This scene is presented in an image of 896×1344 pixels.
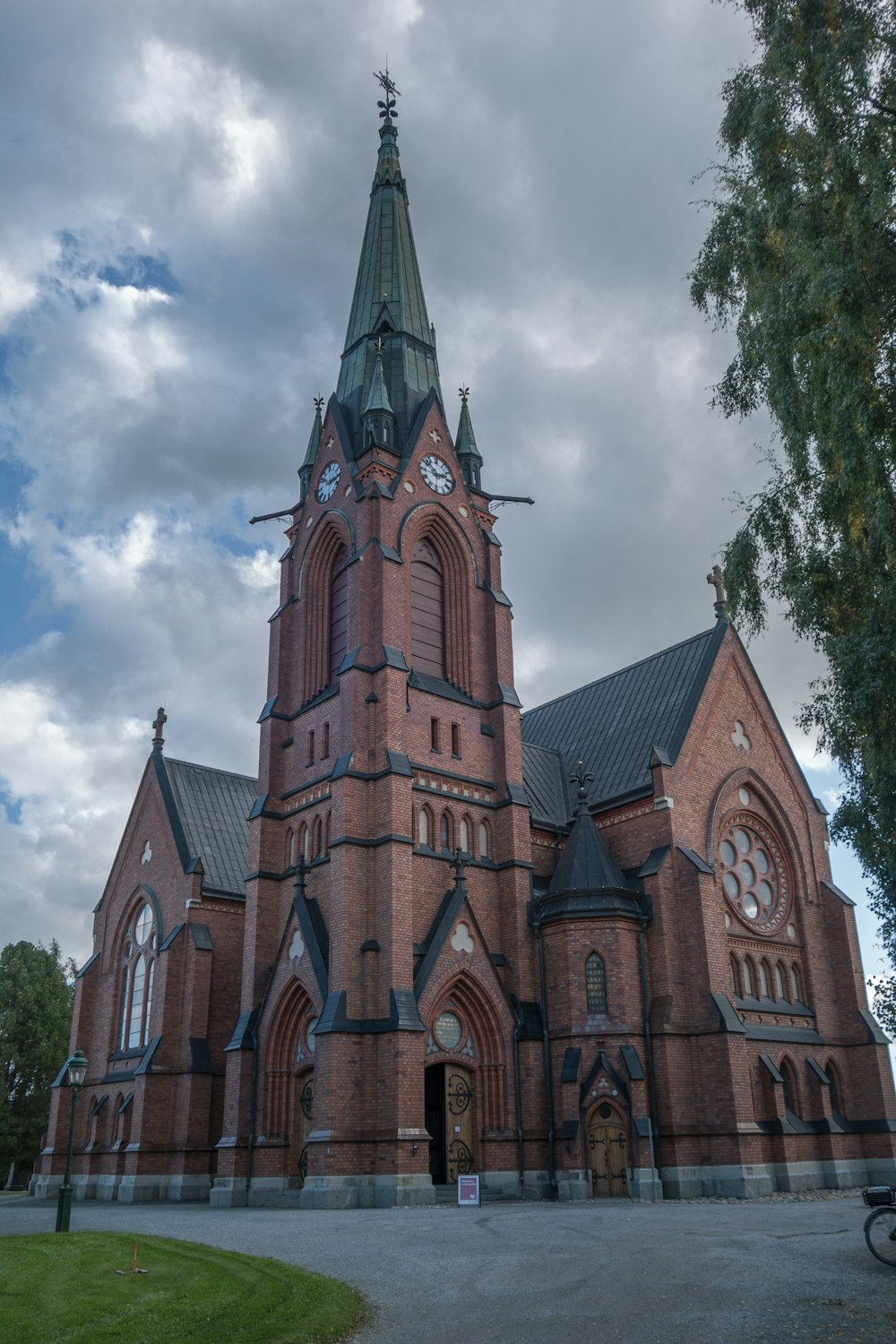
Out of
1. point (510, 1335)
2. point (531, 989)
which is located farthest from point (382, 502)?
point (510, 1335)

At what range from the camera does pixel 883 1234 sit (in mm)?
15039

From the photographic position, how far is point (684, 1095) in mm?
30906

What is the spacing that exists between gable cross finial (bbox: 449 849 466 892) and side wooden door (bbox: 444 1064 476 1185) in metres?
5.17

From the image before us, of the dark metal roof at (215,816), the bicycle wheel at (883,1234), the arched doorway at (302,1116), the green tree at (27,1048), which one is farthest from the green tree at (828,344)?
the green tree at (27,1048)

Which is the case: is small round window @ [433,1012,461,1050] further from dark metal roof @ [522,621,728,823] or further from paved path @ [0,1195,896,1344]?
dark metal roof @ [522,621,728,823]

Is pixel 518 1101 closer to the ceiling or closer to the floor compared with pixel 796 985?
closer to the floor

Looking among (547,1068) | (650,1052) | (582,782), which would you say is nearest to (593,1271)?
(650,1052)

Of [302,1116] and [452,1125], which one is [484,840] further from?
[302,1116]

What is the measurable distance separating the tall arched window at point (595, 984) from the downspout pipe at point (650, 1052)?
3.66 ft

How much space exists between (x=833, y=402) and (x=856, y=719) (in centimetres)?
505

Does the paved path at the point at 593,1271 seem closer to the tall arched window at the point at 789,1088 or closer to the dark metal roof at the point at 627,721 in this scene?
the tall arched window at the point at 789,1088

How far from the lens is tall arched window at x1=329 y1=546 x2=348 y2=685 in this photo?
37.4m

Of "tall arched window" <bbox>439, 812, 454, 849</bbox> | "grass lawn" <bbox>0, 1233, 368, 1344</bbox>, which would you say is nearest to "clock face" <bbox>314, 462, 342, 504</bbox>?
"tall arched window" <bbox>439, 812, 454, 849</bbox>

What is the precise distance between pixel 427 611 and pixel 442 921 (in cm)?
1118
